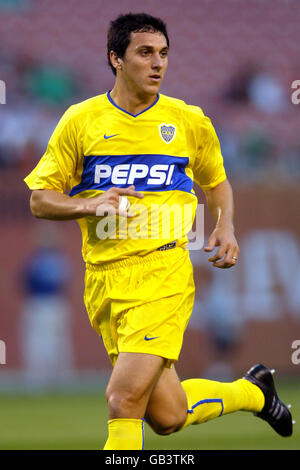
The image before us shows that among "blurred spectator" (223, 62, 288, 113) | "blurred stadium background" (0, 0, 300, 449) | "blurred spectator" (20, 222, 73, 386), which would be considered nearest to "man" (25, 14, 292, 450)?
"blurred stadium background" (0, 0, 300, 449)

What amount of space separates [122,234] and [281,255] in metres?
6.20

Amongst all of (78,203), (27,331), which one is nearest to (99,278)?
(78,203)

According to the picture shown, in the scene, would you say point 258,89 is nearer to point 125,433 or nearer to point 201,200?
point 201,200

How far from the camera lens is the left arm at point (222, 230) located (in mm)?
4184

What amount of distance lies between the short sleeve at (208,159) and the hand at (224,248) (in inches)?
18.8

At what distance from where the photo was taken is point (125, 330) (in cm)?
413

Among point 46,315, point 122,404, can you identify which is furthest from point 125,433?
point 46,315

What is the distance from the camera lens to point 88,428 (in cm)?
756

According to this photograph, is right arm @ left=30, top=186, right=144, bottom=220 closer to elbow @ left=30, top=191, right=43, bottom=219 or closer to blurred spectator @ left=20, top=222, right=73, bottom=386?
elbow @ left=30, top=191, right=43, bottom=219

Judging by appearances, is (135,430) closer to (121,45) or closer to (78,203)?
(78,203)

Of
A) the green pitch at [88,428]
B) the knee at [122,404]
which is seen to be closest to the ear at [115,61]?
the knee at [122,404]

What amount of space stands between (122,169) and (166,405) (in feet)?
3.98

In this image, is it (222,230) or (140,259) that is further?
(222,230)

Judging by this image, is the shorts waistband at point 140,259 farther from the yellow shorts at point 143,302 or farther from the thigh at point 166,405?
the thigh at point 166,405
